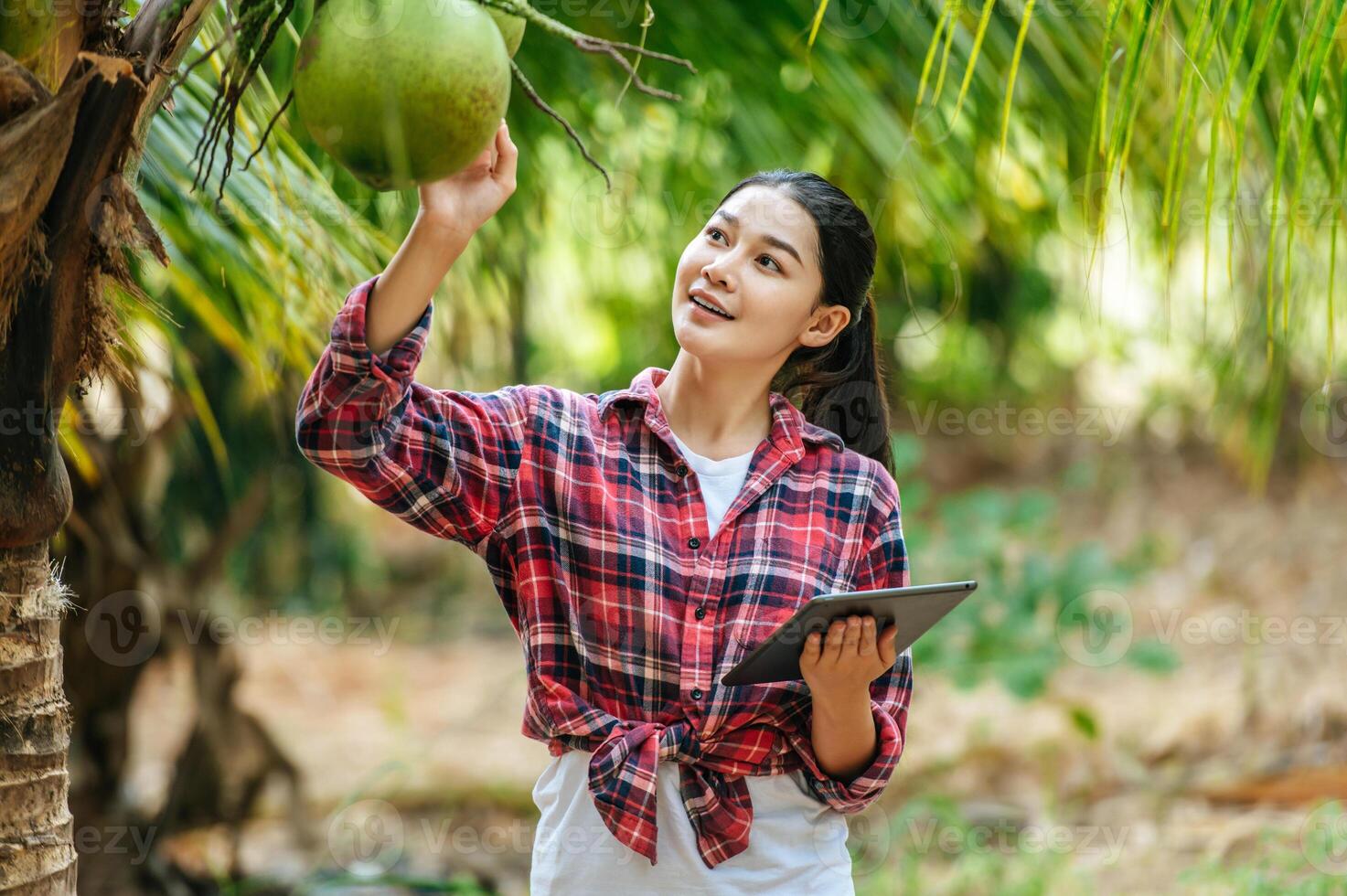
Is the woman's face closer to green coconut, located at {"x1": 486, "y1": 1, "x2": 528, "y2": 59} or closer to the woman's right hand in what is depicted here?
the woman's right hand

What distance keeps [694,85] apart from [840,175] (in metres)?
0.38

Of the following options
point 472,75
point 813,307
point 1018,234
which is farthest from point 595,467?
point 1018,234

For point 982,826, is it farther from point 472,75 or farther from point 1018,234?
point 472,75

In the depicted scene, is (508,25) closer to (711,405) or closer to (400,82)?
(400,82)

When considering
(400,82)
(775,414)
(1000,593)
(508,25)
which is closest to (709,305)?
(775,414)

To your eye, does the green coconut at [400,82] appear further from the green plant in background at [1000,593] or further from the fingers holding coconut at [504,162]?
the green plant in background at [1000,593]

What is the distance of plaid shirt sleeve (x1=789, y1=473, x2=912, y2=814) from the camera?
138cm

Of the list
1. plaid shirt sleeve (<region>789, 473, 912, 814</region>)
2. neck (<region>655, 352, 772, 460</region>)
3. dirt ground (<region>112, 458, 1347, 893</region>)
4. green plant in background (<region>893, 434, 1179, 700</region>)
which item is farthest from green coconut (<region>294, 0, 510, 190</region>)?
green plant in background (<region>893, 434, 1179, 700</region>)

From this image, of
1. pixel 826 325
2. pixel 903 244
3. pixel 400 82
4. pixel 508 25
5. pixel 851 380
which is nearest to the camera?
pixel 400 82

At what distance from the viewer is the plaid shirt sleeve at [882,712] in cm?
138

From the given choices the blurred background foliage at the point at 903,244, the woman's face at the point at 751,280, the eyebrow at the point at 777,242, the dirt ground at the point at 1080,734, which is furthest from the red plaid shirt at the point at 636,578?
the dirt ground at the point at 1080,734

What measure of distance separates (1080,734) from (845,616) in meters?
3.46

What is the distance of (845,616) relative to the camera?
4.01ft

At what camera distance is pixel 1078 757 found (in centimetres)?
436
